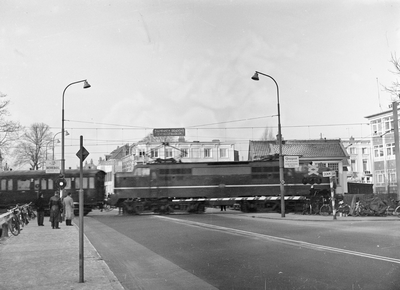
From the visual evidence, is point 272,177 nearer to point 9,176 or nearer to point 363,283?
point 9,176

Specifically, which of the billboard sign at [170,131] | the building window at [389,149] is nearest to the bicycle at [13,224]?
the billboard sign at [170,131]

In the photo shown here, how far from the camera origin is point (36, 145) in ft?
196

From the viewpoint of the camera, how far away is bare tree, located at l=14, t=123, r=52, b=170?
5925 cm

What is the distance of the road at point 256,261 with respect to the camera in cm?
860

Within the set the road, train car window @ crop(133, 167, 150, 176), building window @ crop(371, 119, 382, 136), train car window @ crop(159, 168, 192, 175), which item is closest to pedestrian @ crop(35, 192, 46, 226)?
the road

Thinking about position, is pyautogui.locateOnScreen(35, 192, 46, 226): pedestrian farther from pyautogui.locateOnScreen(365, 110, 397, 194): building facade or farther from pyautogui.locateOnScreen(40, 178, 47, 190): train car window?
pyautogui.locateOnScreen(365, 110, 397, 194): building facade

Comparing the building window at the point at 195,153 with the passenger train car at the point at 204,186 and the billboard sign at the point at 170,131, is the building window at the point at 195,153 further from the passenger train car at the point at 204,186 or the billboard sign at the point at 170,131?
the billboard sign at the point at 170,131

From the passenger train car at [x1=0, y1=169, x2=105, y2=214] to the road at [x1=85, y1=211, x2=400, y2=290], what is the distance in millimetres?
20786

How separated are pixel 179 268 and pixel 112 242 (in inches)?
260

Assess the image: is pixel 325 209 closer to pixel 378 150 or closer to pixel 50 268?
pixel 50 268

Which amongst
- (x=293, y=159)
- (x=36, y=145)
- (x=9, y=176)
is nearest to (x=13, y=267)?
(x=293, y=159)

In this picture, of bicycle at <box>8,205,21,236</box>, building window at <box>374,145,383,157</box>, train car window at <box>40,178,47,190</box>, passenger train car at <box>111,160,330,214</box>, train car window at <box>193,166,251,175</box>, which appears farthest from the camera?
building window at <box>374,145,383,157</box>

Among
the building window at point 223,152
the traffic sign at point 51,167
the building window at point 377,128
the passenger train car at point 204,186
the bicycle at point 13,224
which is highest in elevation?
the building window at point 377,128

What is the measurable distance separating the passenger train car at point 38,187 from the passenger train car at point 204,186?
266cm
